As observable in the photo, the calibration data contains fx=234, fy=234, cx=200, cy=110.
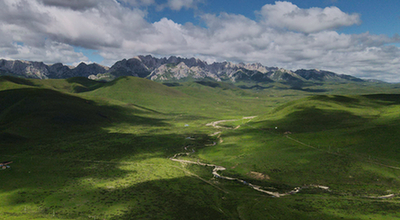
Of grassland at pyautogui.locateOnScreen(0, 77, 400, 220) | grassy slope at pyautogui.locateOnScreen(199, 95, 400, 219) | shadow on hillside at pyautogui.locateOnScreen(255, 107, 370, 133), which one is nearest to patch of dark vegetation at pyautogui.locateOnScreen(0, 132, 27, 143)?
grassland at pyautogui.locateOnScreen(0, 77, 400, 220)

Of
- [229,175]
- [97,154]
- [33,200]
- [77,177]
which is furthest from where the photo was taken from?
[97,154]

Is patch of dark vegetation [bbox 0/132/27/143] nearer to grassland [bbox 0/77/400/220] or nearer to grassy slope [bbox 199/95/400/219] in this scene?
grassland [bbox 0/77/400/220]

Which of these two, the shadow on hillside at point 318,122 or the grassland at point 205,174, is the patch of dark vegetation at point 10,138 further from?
the shadow on hillside at point 318,122

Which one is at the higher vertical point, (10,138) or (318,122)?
(318,122)

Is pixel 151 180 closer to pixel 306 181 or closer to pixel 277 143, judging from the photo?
pixel 306 181

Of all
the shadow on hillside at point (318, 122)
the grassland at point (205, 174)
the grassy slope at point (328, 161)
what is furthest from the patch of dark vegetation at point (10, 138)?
→ the shadow on hillside at point (318, 122)

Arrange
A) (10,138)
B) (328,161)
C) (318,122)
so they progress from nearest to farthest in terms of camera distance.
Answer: (328,161), (10,138), (318,122)

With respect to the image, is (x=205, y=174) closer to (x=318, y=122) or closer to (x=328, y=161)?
(x=328, y=161)

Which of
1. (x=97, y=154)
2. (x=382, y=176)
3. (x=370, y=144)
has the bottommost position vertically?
(x=97, y=154)

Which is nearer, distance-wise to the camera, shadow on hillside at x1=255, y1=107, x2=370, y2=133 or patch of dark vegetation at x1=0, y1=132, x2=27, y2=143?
patch of dark vegetation at x1=0, y1=132, x2=27, y2=143

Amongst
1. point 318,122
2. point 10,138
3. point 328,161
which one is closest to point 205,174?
point 328,161

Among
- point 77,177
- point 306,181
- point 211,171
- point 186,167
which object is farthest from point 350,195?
point 77,177
